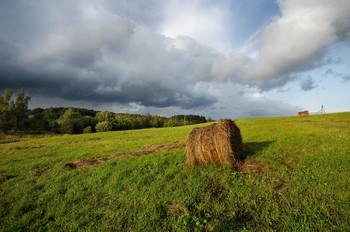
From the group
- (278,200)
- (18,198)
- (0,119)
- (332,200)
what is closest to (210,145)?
(278,200)

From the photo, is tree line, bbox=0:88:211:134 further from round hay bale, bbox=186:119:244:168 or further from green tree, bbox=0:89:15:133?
round hay bale, bbox=186:119:244:168

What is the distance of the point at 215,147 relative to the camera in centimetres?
1165

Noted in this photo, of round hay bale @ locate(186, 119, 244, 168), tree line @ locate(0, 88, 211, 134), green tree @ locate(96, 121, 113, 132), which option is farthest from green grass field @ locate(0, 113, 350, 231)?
tree line @ locate(0, 88, 211, 134)

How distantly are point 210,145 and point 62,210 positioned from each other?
302 inches

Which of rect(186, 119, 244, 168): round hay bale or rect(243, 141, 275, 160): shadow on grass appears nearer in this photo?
rect(186, 119, 244, 168): round hay bale

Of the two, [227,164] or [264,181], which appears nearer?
[264,181]

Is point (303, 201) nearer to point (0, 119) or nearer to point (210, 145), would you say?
point (210, 145)

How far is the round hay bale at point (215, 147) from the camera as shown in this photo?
11.4 m

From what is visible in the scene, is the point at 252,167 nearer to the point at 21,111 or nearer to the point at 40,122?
the point at 21,111

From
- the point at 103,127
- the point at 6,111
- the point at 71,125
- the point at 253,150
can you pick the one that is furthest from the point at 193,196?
the point at 6,111

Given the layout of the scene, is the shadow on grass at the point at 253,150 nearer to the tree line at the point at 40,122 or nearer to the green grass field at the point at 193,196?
the green grass field at the point at 193,196

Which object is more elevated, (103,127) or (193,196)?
(103,127)

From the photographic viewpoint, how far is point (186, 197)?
341 inches

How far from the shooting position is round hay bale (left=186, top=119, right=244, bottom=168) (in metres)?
11.4
